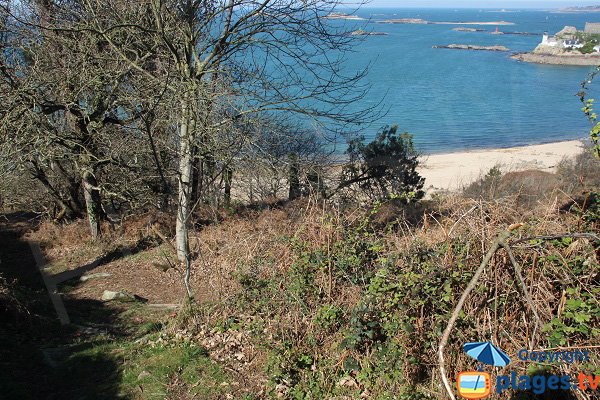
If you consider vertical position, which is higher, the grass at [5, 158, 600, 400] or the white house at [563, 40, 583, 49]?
the white house at [563, 40, 583, 49]

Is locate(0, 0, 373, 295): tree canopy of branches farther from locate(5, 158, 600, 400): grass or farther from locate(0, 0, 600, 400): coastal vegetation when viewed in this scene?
locate(5, 158, 600, 400): grass

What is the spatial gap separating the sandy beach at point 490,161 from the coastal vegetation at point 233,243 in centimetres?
1066

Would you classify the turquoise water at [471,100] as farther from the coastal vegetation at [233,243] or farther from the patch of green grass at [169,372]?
the patch of green grass at [169,372]

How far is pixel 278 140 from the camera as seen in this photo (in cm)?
1339

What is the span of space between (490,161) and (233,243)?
1082 inches

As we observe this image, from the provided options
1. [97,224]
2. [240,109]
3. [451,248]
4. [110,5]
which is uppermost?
[110,5]

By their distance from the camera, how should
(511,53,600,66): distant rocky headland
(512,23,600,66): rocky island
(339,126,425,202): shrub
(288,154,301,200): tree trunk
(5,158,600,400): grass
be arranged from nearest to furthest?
(5,158,600,400): grass → (288,154,301,200): tree trunk → (339,126,425,202): shrub → (511,53,600,66): distant rocky headland → (512,23,600,66): rocky island

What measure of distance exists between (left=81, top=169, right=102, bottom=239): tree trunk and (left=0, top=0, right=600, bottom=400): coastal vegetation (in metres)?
0.05

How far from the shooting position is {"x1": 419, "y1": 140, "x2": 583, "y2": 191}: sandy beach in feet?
90.4

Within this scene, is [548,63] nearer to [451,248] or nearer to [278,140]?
[278,140]

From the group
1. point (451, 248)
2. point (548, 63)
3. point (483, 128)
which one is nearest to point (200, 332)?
point (451, 248)

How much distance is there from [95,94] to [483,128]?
35.2m

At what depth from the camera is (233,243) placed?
7469 mm

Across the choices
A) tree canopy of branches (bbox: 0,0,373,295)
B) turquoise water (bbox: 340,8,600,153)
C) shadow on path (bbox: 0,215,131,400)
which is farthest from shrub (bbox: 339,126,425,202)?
turquoise water (bbox: 340,8,600,153)
